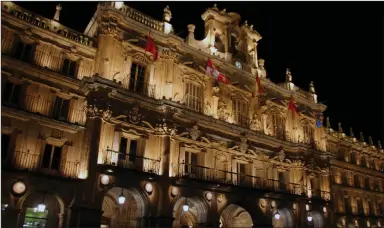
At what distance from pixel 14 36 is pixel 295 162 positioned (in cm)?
2330

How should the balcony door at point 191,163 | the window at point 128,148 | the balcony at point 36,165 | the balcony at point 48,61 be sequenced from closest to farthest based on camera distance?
the balcony at point 36,165 < the balcony at point 48,61 < the window at point 128,148 < the balcony door at point 191,163

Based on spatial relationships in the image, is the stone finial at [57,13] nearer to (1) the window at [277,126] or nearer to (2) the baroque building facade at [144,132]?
(2) the baroque building facade at [144,132]

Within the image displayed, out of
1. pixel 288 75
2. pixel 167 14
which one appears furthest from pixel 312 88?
pixel 167 14

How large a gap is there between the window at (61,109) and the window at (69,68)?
5.77ft

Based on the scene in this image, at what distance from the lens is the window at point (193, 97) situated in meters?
25.1

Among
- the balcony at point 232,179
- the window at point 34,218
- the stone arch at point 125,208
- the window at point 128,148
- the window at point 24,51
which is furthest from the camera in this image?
the balcony at point 232,179

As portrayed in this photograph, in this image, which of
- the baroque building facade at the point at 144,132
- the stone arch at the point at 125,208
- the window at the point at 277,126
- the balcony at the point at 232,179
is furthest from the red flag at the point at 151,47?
the window at the point at 277,126

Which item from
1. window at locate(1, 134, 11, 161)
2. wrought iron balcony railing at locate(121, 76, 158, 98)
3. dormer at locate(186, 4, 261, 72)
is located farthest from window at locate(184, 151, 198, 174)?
window at locate(1, 134, 11, 161)

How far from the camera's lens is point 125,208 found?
22594 mm

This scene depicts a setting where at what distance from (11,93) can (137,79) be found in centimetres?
767

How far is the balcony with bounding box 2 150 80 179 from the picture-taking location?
1767 cm

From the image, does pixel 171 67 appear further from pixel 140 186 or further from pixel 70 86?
pixel 140 186

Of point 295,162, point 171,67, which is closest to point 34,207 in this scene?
point 171,67

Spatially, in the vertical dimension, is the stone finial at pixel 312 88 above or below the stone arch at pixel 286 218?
above
